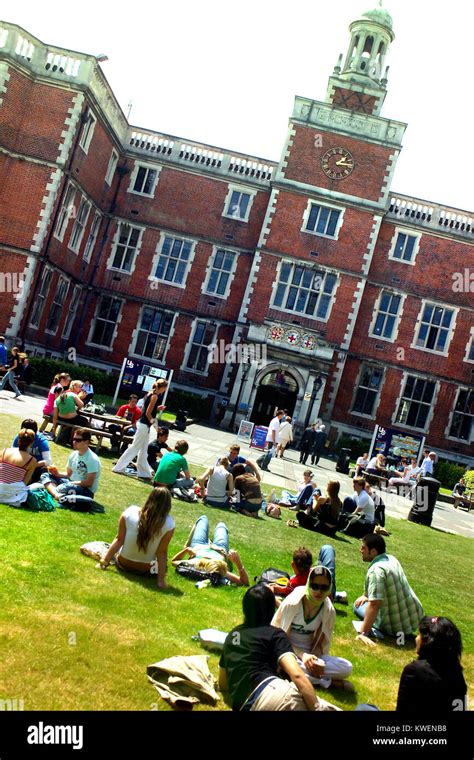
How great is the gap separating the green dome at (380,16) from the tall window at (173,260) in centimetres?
1589

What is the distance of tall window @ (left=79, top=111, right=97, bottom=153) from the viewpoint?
29672 millimetres

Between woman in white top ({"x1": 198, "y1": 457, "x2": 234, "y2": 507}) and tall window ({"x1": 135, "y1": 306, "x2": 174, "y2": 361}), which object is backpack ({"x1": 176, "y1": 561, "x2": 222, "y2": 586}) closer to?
woman in white top ({"x1": 198, "y1": 457, "x2": 234, "y2": 507})

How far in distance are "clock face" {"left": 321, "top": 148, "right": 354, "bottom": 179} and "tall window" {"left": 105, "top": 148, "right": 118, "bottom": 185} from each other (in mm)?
10000

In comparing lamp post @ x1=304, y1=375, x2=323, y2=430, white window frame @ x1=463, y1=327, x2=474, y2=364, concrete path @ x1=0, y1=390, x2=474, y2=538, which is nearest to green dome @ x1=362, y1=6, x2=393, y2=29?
white window frame @ x1=463, y1=327, x2=474, y2=364

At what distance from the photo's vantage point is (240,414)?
33094 millimetres

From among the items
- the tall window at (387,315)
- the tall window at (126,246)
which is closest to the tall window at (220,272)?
the tall window at (126,246)

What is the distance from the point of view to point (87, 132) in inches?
1190

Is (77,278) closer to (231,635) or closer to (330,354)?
(330,354)

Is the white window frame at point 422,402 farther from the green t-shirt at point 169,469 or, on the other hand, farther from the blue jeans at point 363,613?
the blue jeans at point 363,613

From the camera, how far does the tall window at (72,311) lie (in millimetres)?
34022
